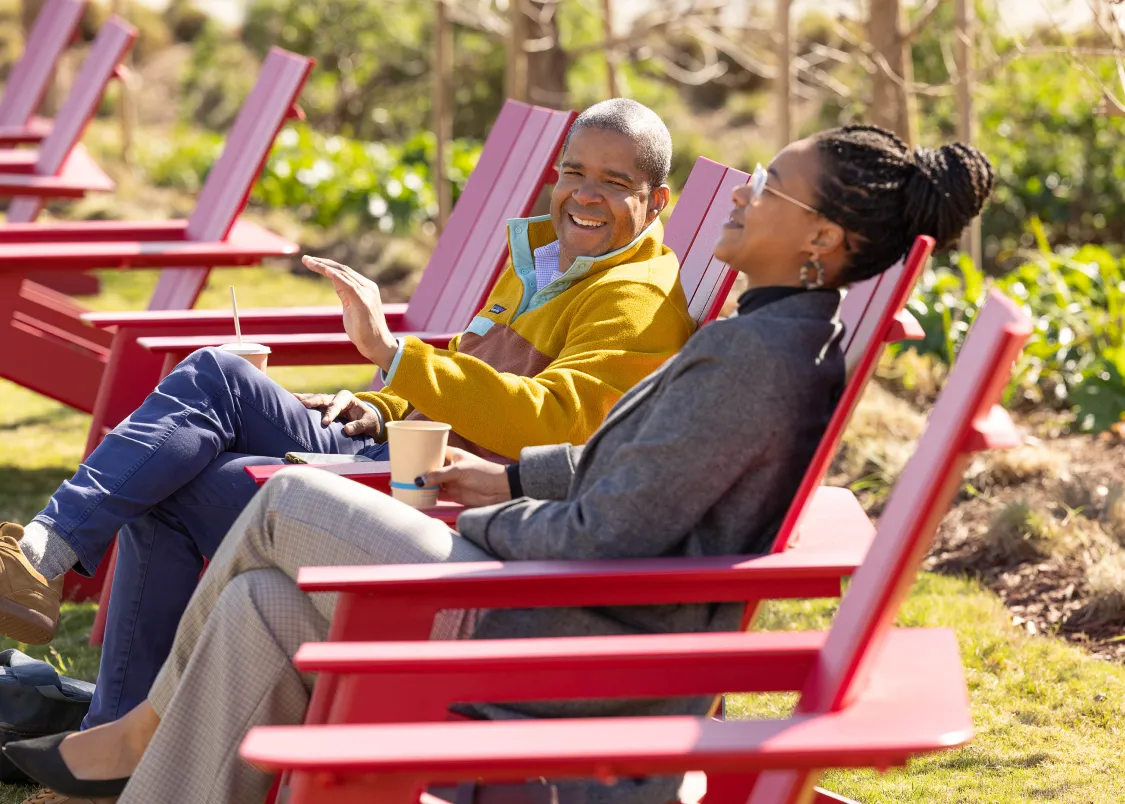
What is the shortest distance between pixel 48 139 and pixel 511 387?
16.2ft

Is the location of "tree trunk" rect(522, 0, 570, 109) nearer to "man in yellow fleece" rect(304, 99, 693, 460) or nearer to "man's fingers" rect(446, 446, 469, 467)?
"man in yellow fleece" rect(304, 99, 693, 460)

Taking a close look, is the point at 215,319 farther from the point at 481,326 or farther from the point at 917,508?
the point at 917,508

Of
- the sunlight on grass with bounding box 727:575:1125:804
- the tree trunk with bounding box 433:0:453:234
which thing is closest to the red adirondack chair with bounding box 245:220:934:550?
the sunlight on grass with bounding box 727:575:1125:804

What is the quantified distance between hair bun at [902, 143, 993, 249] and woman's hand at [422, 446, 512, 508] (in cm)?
76

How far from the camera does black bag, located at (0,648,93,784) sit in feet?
9.21

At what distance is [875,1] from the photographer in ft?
19.7

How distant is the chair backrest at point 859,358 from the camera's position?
213 centimetres

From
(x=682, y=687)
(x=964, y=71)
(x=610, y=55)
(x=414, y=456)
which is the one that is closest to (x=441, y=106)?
(x=610, y=55)

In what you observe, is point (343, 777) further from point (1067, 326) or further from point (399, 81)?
point (399, 81)

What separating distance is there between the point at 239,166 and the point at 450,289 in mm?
1488

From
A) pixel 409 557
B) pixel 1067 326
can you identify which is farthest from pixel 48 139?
pixel 409 557

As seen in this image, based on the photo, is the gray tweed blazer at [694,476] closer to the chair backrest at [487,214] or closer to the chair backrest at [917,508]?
the chair backrest at [917,508]

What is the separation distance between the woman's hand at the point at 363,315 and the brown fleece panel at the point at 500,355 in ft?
0.81

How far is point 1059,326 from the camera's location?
5.34 m
